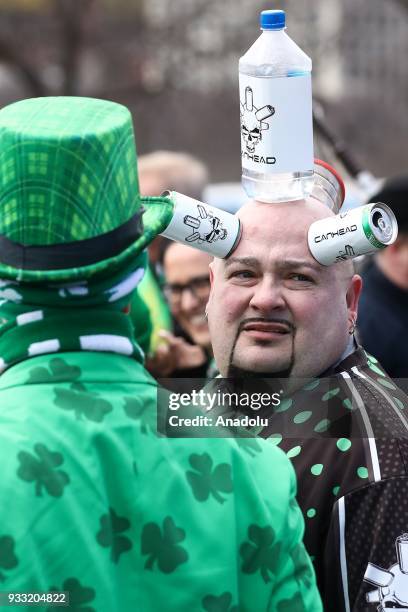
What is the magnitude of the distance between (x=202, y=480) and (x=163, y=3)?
1846cm

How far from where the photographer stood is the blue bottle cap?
2.87 metres

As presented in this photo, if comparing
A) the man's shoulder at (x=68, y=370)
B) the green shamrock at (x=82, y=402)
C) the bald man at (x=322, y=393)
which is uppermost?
the man's shoulder at (x=68, y=370)

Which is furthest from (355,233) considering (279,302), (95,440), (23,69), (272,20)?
(23,69)

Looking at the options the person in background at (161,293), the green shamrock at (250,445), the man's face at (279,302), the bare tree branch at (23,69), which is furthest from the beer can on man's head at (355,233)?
the bare tree branch at (23,69)

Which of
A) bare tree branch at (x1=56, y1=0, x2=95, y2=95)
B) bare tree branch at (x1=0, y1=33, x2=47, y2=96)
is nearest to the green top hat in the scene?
bare tree branch at (x1=0, y1=33, x2=47, y2=96)

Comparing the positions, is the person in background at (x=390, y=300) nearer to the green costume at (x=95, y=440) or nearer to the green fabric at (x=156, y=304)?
the green fabric at (x=156, y=304)

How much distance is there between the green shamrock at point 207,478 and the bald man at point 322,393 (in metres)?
0.67

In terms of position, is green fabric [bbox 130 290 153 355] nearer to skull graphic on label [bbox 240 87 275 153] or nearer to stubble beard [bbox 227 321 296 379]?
stubble beard [bbox 227 321 296 379]

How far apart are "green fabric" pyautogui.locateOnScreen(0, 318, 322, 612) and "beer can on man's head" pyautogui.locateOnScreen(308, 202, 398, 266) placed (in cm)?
85

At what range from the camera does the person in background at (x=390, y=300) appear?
208 inches

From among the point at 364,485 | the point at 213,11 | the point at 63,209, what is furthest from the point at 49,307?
the point at 213,11

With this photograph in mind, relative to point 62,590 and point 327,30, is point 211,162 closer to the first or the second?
point 327,30

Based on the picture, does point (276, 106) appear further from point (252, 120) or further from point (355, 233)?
point (355, 233)

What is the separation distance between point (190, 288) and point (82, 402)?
2977 millimetres
